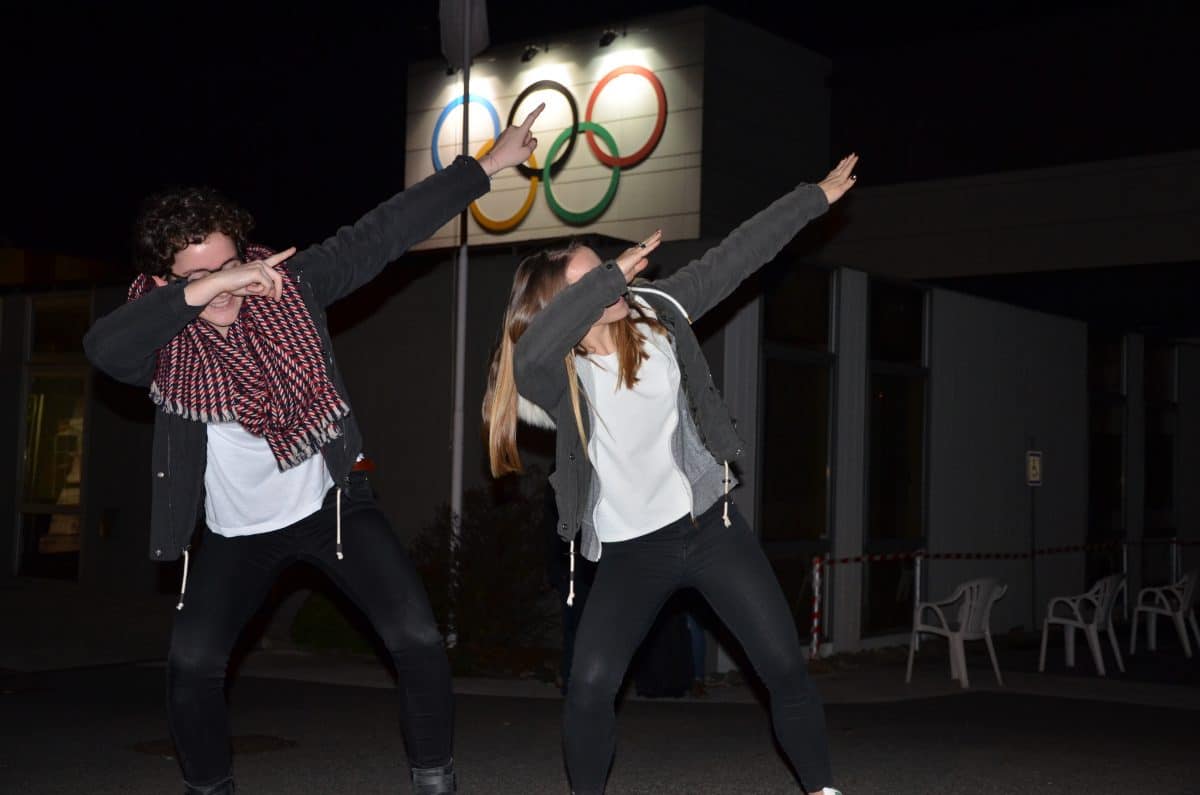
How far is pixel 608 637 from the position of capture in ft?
13.2

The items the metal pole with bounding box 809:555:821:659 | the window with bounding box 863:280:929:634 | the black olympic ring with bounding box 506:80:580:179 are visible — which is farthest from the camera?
the black olympic ring with bounding box 506:80:580:179

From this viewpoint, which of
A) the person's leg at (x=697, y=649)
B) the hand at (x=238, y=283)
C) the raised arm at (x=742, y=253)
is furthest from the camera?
the person's leg at (x=697, y=649)

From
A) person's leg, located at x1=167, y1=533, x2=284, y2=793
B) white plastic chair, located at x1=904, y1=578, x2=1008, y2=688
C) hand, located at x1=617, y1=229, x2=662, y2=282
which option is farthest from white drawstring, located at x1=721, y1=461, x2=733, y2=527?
white plastic chair, located at x1=904, y1=578, x2=1008, y2=688

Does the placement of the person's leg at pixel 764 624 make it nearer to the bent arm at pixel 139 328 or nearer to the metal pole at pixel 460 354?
the bent arm at pixel 139 328

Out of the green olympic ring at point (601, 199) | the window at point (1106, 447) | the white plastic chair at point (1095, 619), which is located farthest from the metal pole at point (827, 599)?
the green olympic ring at point (601, 199)

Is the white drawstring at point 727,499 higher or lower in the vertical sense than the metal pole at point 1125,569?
higher

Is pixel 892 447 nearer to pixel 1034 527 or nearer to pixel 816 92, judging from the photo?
pixel 1034 527

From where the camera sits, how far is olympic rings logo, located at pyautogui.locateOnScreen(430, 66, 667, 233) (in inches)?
737

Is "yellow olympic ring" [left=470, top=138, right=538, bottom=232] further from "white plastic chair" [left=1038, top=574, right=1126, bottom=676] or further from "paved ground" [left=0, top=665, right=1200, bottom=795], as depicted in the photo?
"paved ground" [left=0, top=665, right=1200, bottom=795]

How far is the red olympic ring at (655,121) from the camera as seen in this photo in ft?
61.1

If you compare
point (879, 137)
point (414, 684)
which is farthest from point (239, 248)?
point (879, 137)

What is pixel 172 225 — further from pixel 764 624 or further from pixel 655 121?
pixel 655 121

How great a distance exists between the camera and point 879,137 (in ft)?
68.9

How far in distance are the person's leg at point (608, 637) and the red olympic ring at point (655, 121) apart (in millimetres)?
15045
